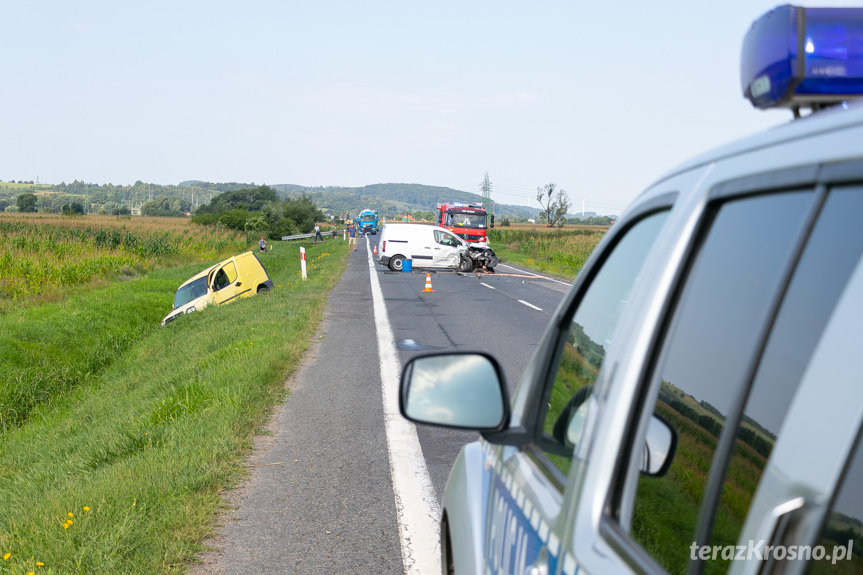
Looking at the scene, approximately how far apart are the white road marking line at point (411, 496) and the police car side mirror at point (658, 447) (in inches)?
109

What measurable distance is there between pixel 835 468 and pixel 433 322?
45.5 ft

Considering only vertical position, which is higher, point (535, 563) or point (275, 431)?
point (535, 563)

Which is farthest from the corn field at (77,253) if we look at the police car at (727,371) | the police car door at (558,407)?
the police car at (727,371)

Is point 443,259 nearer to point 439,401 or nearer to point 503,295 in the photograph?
point 503,295

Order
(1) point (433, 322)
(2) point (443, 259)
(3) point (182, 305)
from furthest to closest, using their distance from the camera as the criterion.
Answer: (2) point (443, 259), (3) point (182, 305), (1) point (433, 322)

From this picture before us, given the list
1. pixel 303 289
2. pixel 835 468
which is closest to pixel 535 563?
pixel 835 468

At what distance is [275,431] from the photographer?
691 cm

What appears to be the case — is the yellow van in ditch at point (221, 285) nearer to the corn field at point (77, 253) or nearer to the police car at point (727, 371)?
the corn field at point (77, 253)

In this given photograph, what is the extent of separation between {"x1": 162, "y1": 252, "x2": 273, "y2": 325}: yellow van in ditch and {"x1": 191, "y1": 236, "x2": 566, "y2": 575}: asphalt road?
727 cm

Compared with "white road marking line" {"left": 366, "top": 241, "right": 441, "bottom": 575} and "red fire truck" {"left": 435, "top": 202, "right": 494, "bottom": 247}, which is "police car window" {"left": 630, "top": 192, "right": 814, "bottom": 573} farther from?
"red fire truck" {"left": 435, "top": 202, "right": 494, "bottom": 247}

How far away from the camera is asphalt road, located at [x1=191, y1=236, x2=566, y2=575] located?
4352 mm

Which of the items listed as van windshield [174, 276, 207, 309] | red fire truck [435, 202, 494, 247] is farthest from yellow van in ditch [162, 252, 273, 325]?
red fire truck [435, 202, 494, 247]

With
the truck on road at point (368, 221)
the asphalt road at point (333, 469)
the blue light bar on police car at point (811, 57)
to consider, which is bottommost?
the truck on road at point (368, 221)

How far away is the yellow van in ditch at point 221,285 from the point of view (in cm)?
Result: 1966
